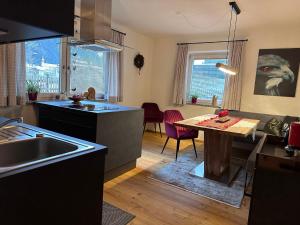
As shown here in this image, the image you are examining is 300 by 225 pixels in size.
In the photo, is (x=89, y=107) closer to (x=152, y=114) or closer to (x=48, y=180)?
(x=48, y=180)

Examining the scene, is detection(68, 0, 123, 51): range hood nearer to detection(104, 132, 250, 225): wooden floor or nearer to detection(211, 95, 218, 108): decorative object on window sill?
detection(104, 132, 250, 225): wooden floor

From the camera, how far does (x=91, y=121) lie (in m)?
2.37

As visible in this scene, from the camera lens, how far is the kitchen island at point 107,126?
2.39 metres

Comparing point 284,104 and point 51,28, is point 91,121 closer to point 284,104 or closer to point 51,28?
point 51,28

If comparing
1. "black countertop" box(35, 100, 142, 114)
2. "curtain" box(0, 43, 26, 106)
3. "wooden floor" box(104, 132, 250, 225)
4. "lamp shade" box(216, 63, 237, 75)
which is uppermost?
"lamp shade" box(216, 63, 237, 75)

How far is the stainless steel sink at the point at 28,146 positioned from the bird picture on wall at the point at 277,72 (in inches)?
156

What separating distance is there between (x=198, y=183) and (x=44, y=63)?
9.18 feet

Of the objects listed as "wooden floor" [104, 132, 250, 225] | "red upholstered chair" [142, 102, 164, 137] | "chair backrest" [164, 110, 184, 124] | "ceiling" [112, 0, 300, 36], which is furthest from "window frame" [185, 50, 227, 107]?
"wooden floor" [104, 132, 250, 225]

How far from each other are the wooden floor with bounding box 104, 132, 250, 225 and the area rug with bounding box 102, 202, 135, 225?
62 millimetres

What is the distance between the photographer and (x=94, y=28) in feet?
8.50

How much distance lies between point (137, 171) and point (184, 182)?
2.20 ft

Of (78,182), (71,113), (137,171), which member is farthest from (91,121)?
(78,182)

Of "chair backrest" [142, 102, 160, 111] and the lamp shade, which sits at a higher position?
the lamp shade

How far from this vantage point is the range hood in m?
2.53
